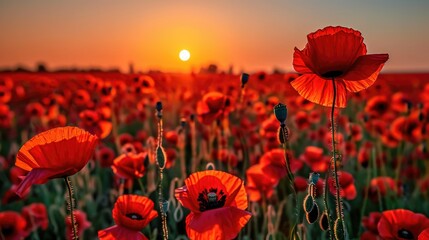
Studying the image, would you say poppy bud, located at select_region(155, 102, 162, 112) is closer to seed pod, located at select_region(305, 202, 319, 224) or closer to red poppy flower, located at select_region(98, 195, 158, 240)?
red poppy flower, located at select_region(98, 195, 158, 240)

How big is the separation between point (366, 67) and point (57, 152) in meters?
0.82

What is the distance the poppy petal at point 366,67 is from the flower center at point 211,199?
1.49ft

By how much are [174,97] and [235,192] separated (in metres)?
4.19

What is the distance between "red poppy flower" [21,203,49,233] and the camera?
293cm

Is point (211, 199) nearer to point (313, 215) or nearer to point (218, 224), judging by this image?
point (218, 224)

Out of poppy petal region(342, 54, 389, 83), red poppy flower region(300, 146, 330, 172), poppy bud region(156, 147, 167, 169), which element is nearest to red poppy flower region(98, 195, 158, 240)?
poppy bud region(156, 147, 167, 169)

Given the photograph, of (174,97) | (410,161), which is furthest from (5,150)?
(410,161)

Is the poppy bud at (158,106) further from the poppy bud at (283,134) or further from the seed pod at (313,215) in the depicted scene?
the seed pod at (313,215)

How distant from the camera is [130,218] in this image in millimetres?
1693

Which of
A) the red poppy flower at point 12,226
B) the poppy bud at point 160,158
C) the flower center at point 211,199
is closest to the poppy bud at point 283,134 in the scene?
the flower center at point 211,199

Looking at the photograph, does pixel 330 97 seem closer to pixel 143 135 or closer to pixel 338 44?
pixel 338 44

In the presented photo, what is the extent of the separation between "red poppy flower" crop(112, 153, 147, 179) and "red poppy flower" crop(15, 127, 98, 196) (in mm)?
851

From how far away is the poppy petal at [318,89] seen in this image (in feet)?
5.22

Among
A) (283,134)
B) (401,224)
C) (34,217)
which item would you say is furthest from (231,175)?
→ (34,217)
